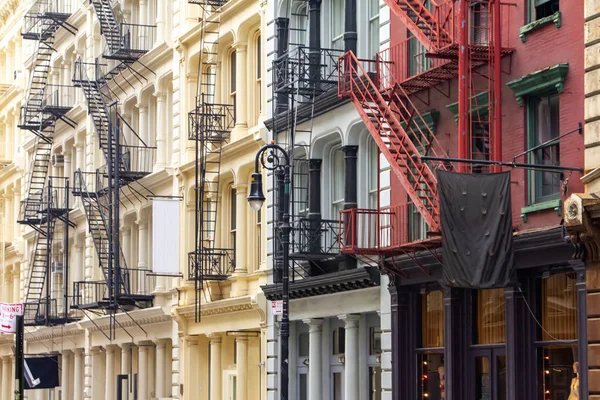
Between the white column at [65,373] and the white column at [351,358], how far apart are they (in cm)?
2771

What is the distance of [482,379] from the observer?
25.5 meters

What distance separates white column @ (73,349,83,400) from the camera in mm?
53844

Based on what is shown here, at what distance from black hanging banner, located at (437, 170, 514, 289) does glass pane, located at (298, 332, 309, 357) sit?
11.9 m

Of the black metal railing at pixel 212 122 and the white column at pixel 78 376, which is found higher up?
the black metal railing at pixel 212 122

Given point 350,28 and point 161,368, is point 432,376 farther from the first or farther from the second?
point 161,368

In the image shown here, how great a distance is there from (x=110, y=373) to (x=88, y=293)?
3471 millimetres

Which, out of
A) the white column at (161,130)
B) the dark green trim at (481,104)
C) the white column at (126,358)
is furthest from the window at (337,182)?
the white column at (126,358)

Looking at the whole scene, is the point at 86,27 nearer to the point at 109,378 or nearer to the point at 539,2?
the point at 109,378

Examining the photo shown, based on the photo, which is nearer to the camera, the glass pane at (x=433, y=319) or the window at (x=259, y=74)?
the glass pane at (x=433, y=319)

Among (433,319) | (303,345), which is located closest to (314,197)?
(303,345)

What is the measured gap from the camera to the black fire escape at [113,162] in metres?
44.2

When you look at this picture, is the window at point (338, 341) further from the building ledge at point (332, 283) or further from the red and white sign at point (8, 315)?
the red and white sign at point (8, 315)

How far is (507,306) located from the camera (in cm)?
2377

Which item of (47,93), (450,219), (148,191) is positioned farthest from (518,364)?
(47,93)
